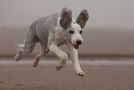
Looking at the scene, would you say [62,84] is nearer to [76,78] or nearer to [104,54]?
[76,78]

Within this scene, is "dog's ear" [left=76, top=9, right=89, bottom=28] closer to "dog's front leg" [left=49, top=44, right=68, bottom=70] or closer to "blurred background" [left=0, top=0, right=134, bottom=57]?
"dog's front leg" [left=49, top=44, right=68, bottom=70]

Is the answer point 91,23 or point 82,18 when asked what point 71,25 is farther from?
point 91,23

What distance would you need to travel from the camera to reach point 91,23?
845cm

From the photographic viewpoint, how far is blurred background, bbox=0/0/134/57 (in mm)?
8297

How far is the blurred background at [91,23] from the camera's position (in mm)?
8297

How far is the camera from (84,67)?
24.4 feet

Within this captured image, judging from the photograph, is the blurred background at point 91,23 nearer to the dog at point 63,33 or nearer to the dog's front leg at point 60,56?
the dog at point 63,33

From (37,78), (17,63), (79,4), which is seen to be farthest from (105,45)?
(37,78)

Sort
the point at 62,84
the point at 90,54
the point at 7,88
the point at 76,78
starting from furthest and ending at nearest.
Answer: the point at 90,54
the point at 76,78
the point at 62,84
the point at 7,88

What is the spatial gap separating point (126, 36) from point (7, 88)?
11.9 feet

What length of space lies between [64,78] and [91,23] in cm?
222

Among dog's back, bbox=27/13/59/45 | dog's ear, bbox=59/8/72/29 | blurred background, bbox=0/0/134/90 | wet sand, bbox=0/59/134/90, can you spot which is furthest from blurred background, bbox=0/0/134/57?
dog's ear, bbox=59/8/72/29

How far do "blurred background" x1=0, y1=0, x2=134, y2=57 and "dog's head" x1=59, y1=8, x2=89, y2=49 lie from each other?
3.88 meters

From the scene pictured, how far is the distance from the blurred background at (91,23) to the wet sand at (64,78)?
0.90 metres
